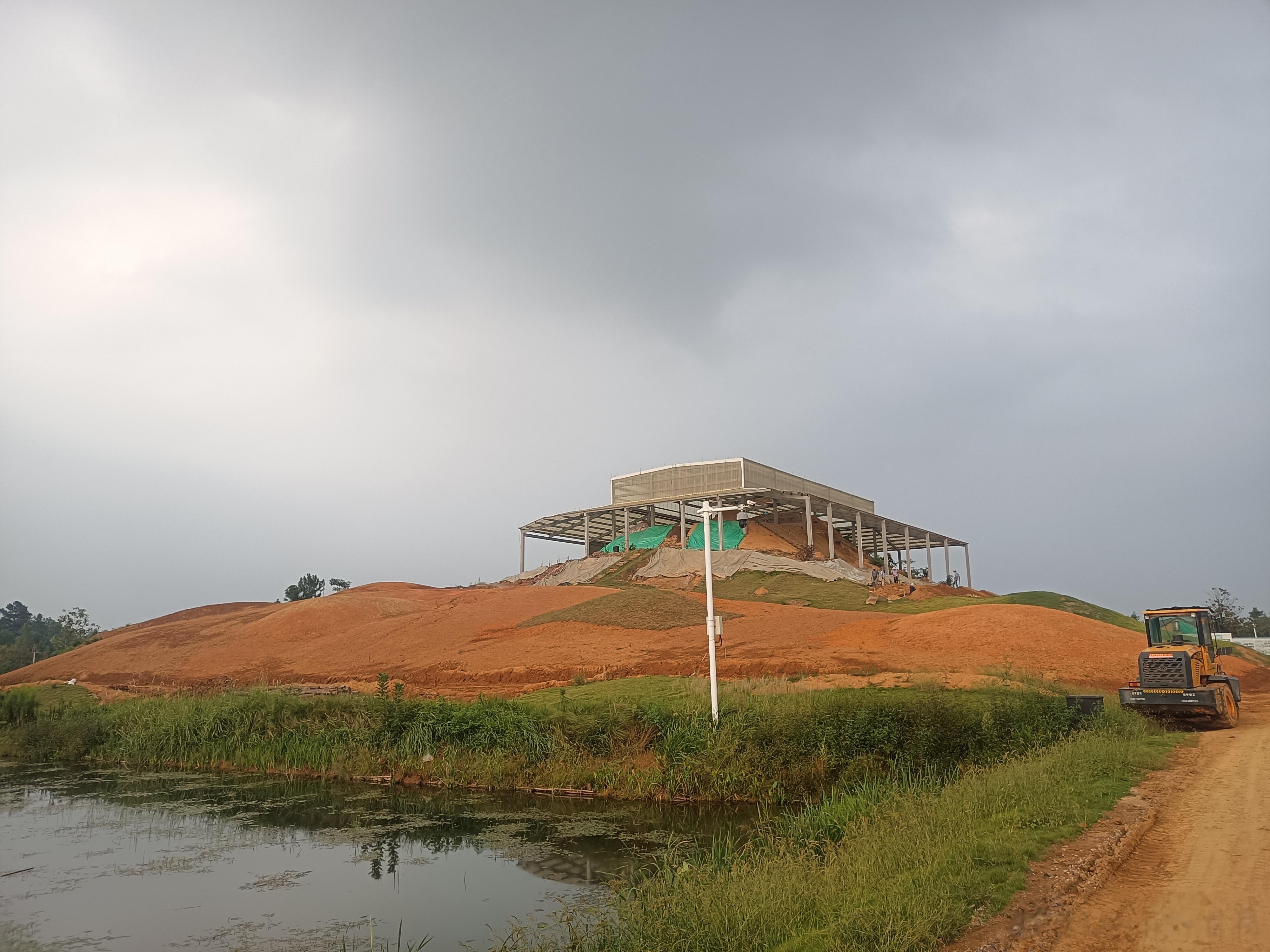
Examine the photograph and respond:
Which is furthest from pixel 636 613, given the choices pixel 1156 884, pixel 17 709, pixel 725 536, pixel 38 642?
pixel 38 642

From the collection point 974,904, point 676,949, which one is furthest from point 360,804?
point 974,904

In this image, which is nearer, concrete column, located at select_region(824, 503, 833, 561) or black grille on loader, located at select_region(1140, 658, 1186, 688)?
black grille on loader, located at select_region(1140, 658, 1186, 688)

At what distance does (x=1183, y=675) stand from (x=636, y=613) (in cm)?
2420

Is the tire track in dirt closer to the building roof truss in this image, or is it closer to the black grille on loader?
the black grille on loader

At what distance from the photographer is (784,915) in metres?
7.58

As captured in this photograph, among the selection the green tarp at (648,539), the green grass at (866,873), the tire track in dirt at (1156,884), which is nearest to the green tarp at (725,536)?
the green tarp at (648,539)

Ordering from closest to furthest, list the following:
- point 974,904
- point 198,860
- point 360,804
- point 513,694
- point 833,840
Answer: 1. point 974,904
2. point 833,840
3. point 198,860
4. point 360,804
5. point 513,694

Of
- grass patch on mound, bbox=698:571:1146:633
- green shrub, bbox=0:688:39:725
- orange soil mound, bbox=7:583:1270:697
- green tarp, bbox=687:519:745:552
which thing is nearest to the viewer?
green shrub, bbox=0:688:39:725

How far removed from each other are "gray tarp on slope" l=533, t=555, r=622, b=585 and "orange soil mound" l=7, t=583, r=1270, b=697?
6.48 m

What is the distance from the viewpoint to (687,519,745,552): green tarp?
60.0 metres

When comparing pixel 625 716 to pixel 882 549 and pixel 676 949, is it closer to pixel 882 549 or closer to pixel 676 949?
pixel 676 949

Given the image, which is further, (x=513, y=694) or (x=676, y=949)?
(x=513, y=694)

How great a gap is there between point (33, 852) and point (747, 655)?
71.2 ft

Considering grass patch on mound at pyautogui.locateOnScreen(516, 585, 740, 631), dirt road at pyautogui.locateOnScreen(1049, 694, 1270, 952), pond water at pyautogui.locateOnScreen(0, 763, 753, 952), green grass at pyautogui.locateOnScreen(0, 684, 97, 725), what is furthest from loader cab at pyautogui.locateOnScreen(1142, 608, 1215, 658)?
green grass at pyautogui.locateOnScreen(0, 684, 97, 725)
